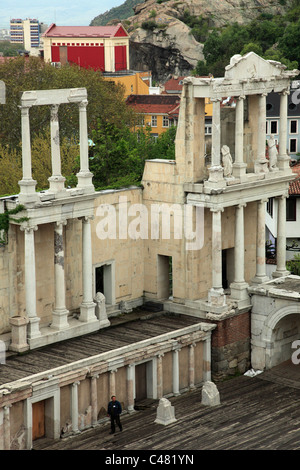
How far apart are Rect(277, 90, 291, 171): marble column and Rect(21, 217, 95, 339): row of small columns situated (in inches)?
470

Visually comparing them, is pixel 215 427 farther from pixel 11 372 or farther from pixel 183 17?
pixel 183 17

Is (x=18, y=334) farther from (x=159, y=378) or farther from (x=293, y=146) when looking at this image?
(x=293, y=146)

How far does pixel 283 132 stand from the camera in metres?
54.9

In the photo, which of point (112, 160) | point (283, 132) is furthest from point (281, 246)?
point (112, 160)

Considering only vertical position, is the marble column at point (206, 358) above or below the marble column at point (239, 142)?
below

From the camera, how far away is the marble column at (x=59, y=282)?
48.0m

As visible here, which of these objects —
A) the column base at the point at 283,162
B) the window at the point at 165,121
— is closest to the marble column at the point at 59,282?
the column base at the point at 283,162

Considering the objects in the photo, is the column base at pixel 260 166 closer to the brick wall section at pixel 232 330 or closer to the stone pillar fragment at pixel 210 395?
the brick wall section at pixel 232 330

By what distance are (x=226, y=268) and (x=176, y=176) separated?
642 centimetres

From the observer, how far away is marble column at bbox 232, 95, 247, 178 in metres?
51.8

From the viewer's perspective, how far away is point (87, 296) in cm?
4972

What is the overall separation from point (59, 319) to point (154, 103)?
252 ft

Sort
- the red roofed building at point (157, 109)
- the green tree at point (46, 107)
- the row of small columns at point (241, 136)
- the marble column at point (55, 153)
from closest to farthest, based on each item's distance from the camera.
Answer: the marble column at point (55, 153), the row of small columns at point (241, 136), the green tree at point (46, 107), the red roofed building at point (157, 109)

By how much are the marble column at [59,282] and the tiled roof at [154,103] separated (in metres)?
71.3
